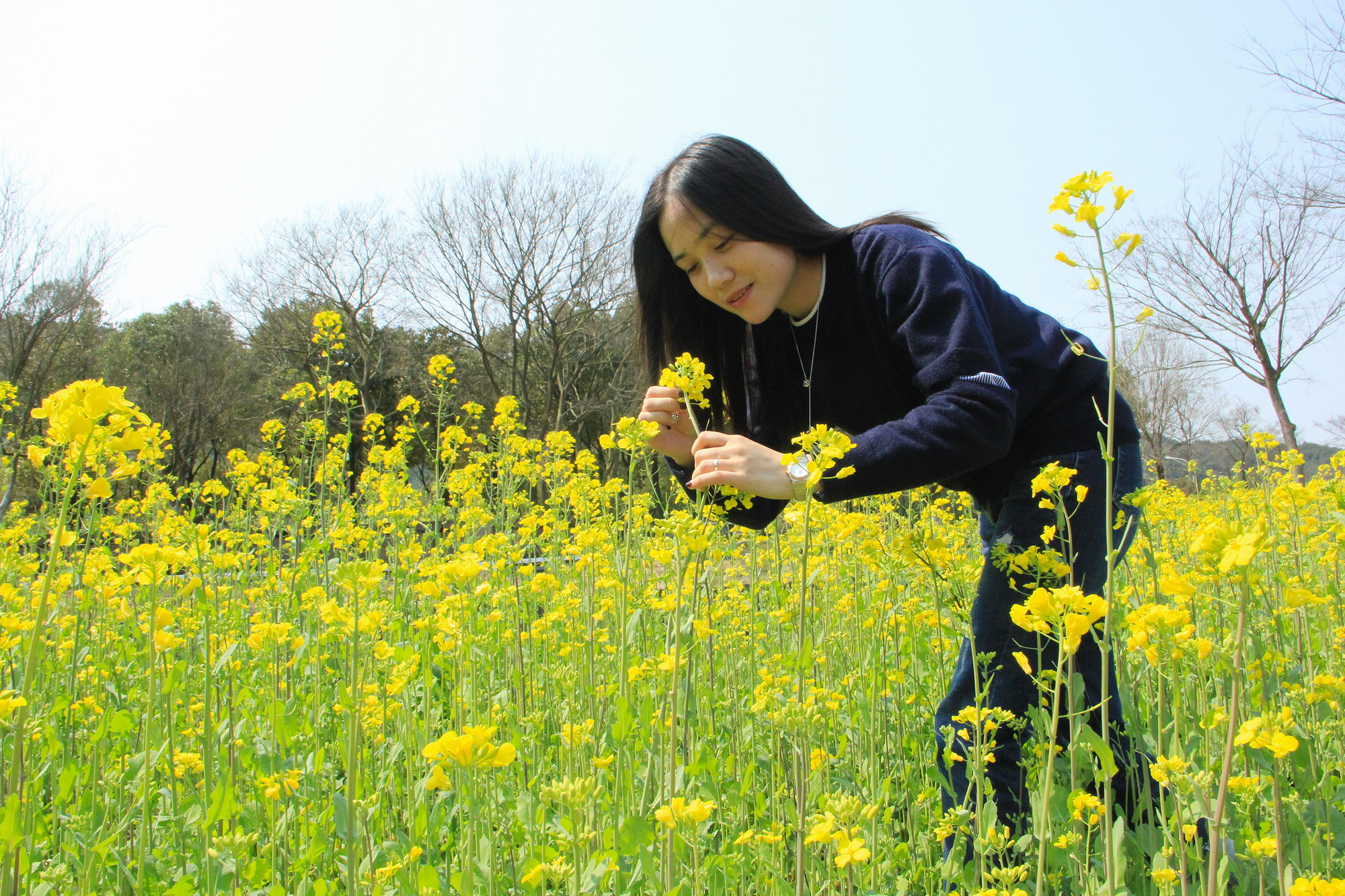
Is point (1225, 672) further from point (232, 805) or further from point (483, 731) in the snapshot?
point (232, 805)

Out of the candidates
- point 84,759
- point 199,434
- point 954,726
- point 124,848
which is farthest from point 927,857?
point 199,434

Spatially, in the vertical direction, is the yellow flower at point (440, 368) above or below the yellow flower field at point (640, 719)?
above

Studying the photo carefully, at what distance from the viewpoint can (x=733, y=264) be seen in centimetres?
209

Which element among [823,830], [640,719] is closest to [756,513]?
[640,719]

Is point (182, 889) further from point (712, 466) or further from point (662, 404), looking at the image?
point (662, 404)

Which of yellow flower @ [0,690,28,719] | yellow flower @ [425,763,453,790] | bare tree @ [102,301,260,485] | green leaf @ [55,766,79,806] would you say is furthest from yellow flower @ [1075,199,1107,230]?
bare tree @ [102,301,260,485]

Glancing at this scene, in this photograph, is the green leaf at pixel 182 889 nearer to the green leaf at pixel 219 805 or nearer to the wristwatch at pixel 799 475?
the green leaf at pixel 219 805

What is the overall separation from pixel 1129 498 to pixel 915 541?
0.38 meters

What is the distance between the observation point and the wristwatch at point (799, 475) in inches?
58.6

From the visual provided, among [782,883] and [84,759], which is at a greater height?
[782,883]

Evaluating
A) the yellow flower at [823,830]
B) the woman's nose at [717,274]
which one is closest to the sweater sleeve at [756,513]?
the woman's nose at [717,274]

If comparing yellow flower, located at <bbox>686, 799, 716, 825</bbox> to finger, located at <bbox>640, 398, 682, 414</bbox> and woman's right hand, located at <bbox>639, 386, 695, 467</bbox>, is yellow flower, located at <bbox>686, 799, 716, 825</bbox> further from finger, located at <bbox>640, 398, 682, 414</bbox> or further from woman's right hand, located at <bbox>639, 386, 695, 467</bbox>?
finger, located at <bbox>640, 398, 682, 414</bbox>

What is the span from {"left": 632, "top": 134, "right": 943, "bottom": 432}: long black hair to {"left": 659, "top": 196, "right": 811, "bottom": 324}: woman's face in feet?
0.08

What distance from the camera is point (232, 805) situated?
5.52 ft
